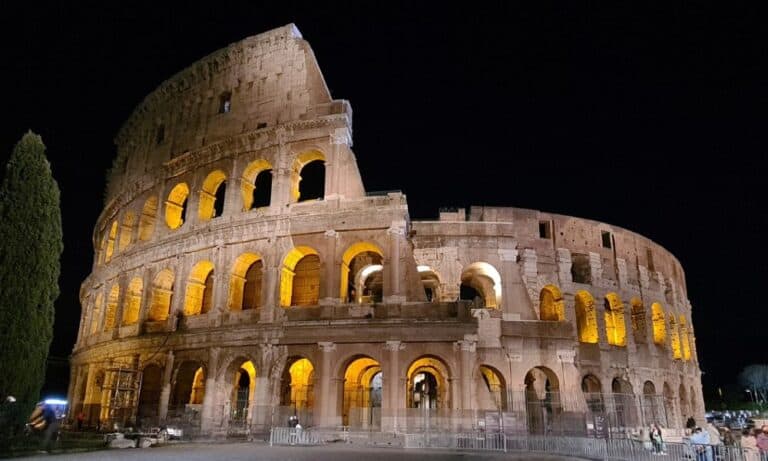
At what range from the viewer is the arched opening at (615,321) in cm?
2678

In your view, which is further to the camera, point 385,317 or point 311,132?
point 311,132

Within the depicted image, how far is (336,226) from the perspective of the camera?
20.8 meters

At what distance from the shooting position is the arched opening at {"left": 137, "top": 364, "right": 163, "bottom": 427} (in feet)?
73.7

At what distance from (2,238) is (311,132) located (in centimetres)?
1133

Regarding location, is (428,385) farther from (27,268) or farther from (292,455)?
(27,268)

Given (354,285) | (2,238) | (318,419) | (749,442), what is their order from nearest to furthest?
(749,442), (2,238), (318,419), (354,285)

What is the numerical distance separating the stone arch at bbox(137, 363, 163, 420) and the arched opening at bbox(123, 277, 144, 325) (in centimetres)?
271

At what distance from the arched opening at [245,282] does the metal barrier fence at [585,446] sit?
9.43 meters

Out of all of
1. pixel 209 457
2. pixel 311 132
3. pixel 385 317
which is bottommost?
pixel 209 457

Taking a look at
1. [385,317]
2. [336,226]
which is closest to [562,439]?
[385,317]

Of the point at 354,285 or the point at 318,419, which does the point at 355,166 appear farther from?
the point at 318,419

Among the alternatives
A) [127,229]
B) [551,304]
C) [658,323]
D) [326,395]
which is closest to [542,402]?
[326,395]

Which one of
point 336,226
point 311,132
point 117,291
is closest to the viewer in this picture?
point 336,226

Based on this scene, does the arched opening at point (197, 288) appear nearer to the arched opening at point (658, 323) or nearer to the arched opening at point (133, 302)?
the arched opening at point (133, 302)
